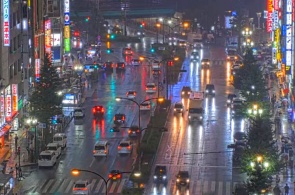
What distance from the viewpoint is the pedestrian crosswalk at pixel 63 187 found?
293ft

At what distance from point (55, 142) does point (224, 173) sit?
1660 centimetres

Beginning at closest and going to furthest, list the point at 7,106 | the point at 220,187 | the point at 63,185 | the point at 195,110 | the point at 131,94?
1. the point at 220,187
2. the point at 63,185
3. the point at 7,106
4. the point at 195,110
5. the point at 131,94

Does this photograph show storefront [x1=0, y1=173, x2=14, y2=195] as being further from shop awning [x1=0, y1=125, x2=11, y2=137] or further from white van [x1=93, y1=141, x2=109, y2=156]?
shop awning [x1=0, y1=125, x2=11, y2=137]

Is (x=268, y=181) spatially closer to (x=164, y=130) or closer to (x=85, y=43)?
(x=164, y=130)

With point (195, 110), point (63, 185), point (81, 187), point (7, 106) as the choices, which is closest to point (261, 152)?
point (81, 187)

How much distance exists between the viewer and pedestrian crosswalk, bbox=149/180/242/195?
89375 millimetres

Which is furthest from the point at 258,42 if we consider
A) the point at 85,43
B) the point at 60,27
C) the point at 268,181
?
the point at 268,181

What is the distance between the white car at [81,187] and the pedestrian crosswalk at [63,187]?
0.95 m

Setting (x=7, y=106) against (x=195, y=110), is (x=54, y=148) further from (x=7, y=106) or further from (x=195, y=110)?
(x=195, y=110)

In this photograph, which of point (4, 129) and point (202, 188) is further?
point (4, 129)

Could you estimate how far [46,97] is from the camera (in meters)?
111

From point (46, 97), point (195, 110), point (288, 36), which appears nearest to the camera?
point (46, 97)

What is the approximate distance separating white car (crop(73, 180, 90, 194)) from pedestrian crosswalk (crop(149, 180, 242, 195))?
479cm

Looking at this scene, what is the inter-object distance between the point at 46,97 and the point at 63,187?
21052 mm
